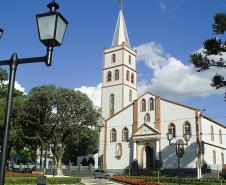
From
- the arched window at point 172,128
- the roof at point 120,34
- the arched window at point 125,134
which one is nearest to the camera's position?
the arched window at point 172,128

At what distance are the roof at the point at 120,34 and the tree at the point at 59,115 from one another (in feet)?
96.8

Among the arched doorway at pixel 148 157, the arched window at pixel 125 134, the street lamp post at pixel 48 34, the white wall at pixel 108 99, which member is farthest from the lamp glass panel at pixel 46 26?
the white wall at pixel 108 99

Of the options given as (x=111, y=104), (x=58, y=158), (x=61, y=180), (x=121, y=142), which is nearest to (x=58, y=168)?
(x=58, y=158)

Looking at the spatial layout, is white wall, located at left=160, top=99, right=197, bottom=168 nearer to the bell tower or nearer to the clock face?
the clock face

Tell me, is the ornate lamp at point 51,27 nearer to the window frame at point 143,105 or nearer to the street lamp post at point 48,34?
the street lamp post at point 48,34

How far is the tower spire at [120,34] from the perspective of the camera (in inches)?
2859

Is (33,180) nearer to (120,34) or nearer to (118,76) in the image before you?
(118,76)

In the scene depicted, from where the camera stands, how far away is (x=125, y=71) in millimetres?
68438

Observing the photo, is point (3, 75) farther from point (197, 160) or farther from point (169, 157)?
point (197, 160)

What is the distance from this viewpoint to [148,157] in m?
52.1

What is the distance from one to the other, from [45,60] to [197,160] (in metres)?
43.7

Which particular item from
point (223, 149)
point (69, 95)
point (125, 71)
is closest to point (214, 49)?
point (69, 95)

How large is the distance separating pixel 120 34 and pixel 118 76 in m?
10.9

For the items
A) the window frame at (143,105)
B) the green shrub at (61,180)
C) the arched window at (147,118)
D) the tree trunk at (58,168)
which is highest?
the window frame at (143,105)
